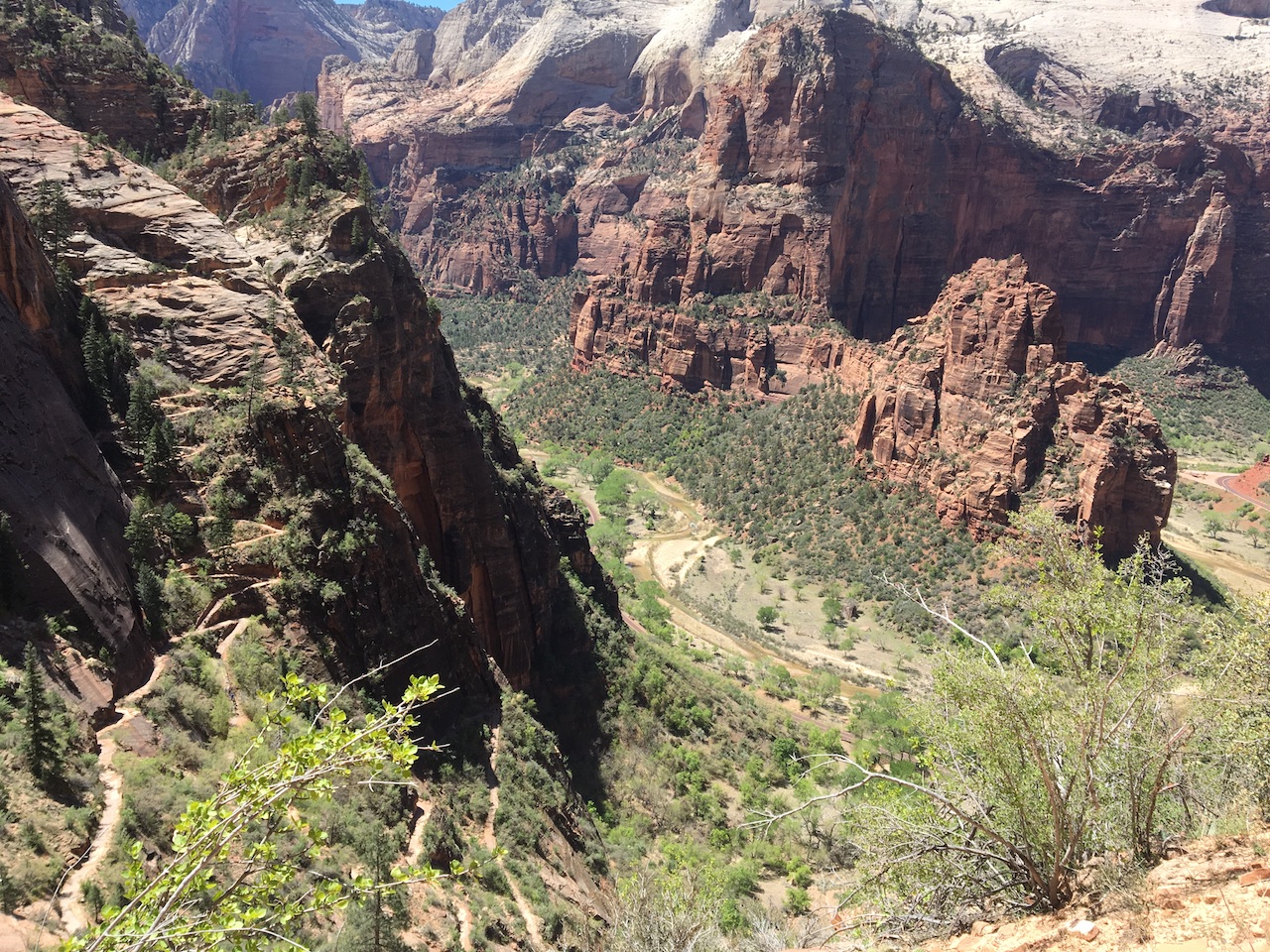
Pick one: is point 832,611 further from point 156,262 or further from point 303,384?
point 156,262

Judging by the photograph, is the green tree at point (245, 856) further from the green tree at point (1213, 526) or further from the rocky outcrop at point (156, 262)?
the green tree at point (1213, 526)

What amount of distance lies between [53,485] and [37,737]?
19.4 ft

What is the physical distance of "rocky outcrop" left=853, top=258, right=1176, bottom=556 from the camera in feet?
178

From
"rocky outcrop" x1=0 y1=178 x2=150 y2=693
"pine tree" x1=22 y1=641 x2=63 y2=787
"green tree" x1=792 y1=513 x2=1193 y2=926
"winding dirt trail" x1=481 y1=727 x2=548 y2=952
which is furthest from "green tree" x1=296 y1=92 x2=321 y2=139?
"green tree" x1=792 y1=513 x2=1193 y2=926

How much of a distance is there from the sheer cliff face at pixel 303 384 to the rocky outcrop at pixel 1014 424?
40.8 m

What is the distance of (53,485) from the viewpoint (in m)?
15.9

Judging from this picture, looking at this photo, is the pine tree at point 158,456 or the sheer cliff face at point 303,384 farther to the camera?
the pine tree at point 158,456

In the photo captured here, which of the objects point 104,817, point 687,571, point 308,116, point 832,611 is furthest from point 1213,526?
point 104,817

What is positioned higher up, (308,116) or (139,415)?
(308,116)

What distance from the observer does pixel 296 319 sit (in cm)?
2577

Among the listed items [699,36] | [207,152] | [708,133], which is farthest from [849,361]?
[699,36]

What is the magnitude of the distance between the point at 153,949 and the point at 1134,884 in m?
12.0

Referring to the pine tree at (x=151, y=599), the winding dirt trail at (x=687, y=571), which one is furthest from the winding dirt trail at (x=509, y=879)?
the winding dirt trail at (x=687, y=571)

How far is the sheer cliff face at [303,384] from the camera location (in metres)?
18.1
